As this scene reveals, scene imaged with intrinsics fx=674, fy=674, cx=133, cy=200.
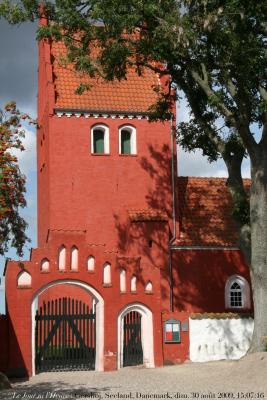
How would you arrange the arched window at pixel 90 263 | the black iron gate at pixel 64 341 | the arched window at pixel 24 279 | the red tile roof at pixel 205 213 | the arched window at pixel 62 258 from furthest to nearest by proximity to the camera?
the red tile roof at pixel 205 213 < the arched window at pixel 90 263 < the arched window at pixel 62 258 < the black iron gate at pixel 64 341 < the arched window at pixel 24 279

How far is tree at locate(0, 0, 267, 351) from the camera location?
21250mm

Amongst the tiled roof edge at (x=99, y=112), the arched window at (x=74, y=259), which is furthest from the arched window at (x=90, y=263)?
the tiled roof edge at (x=99, y=112)

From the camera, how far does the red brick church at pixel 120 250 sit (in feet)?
81.9

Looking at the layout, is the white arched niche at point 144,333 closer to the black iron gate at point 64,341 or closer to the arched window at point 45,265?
the black iron gate at point 64,341

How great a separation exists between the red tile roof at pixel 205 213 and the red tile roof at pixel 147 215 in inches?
50.6

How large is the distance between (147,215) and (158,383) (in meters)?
11.5

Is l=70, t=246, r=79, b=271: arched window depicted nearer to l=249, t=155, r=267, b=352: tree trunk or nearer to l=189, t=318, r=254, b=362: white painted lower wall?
l=189, t=318, r=254, b=362: white painted lower wall

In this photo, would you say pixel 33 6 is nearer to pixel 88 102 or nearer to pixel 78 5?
pixel 78 5

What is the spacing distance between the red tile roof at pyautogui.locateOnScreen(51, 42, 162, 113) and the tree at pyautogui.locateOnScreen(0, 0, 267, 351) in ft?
20.1

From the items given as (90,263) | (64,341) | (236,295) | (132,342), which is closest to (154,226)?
(236,295)

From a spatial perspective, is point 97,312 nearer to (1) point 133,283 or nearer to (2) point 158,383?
(1) point 133,283

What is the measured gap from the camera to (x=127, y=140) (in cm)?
3203

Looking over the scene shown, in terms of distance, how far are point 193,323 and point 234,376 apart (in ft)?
21.3

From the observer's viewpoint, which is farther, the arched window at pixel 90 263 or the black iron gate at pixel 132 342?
the black iron gate at pixel 132 342
